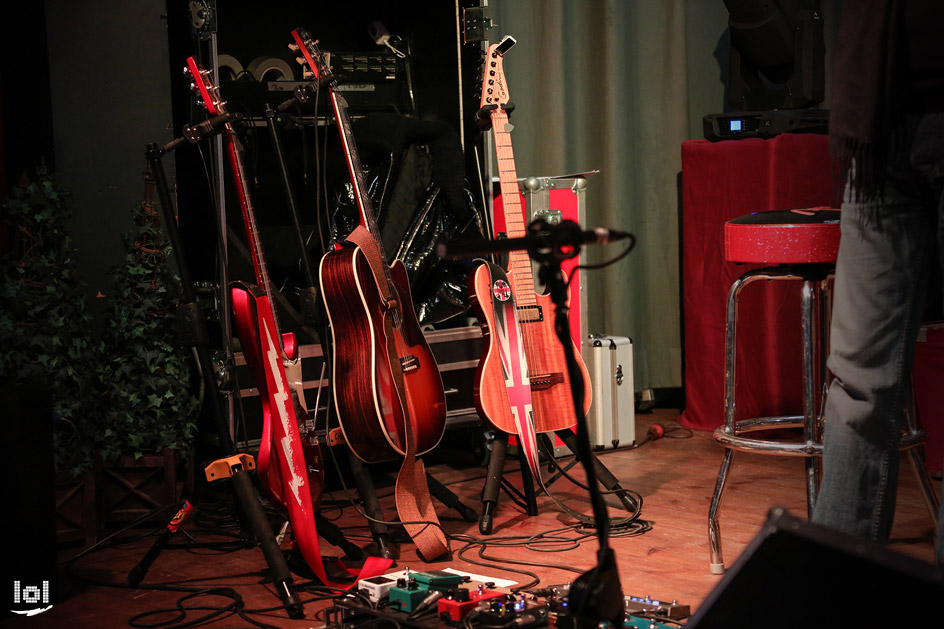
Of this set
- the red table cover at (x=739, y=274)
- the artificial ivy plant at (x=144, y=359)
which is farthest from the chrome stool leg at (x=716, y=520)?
the artificial ivy plant at (x=144, y=359)

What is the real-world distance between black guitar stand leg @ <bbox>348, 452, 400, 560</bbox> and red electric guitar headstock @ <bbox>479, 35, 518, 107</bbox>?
1.18 metres

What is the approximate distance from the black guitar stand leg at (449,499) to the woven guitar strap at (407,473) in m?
0.20

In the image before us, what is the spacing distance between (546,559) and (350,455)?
0.60 m

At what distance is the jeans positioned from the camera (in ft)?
5.12

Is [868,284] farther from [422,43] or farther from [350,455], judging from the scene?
[422,43]

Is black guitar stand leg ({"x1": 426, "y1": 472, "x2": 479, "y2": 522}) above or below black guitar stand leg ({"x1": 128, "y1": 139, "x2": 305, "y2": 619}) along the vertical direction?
below

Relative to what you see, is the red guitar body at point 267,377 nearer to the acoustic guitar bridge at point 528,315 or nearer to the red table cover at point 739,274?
the acoustic guitar bridge at point 528,315

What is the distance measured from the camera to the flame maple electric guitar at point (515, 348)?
2602 mm

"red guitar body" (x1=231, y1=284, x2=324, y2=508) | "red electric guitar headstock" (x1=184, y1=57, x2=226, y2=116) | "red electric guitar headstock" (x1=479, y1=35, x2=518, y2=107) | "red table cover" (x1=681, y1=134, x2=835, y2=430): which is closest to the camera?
"red guitar body" (x1=231, y1=284, x2=324, y2=508)

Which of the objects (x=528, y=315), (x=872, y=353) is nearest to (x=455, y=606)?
(x=872, y=353)

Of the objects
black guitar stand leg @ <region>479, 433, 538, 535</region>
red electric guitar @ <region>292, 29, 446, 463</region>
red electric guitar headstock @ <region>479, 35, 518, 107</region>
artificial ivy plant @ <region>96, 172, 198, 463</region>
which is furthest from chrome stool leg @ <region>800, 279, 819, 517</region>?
artificial ivy plant @ <region>96, 172, 198, 463</region>

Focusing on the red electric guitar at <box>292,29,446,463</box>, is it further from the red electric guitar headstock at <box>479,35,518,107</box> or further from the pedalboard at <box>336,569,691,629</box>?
the red electric guitar headstock at <box>479,35,518,107</box>

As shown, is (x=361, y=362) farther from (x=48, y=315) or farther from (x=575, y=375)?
(x=575, y=375)

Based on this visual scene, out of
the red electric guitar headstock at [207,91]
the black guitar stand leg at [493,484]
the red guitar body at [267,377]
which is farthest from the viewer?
the black guitar stand leg at [493,484]
